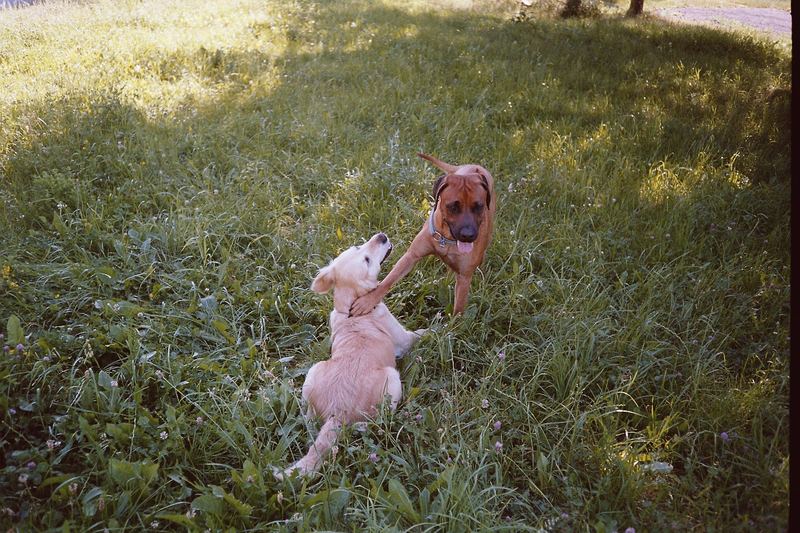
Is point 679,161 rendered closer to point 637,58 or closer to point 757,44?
point 757,44

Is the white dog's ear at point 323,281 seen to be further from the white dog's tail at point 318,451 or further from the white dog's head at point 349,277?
the white dog's tail at point 318,451

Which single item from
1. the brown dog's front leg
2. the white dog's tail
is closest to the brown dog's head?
the brown dog's front leg

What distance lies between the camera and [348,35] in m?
9.43

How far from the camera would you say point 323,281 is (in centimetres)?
348

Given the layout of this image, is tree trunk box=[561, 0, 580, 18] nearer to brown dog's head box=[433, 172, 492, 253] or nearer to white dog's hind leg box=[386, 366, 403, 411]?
brown dog's head box=[433, 172, 492, 253]

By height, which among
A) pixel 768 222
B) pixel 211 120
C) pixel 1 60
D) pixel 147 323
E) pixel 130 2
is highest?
pixel 130 2

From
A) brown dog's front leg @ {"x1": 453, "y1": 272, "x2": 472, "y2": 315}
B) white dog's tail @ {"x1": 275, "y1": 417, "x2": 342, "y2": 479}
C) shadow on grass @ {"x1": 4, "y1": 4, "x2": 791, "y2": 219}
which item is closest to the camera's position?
white dog's tail @ {"x1": 275, "y1": 417, "x2": 342, "y2": 479}

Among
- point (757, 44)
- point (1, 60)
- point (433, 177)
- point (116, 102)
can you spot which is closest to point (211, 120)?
point (116, 102)

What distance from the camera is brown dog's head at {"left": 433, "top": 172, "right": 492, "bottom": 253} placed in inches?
138

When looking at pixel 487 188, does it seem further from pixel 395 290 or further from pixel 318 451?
pixel 318 451

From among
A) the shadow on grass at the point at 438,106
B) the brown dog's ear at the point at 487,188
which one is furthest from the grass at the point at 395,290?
the brown dog's ear at the point at 487,188

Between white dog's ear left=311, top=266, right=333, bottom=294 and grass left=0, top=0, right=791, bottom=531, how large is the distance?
0.33 m

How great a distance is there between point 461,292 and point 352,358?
43.9 inches

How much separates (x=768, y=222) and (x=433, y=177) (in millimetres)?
2969
